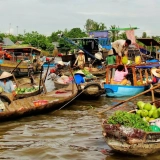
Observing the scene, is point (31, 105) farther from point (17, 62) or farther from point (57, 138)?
point (17, 62)

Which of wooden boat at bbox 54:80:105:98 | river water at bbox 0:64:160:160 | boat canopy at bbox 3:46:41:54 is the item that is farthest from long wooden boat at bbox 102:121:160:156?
boat canopy at bbox 3:46:41:54

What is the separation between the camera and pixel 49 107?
8852 millimetres

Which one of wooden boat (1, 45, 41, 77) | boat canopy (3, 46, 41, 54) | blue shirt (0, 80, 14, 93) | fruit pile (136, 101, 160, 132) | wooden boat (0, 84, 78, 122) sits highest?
boat canopy (3, 46, 41, 54)

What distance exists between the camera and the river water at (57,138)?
5777 millimetres

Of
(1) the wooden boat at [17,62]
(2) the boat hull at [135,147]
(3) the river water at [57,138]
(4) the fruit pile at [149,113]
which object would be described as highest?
(1) the wooden boat at [17,62]

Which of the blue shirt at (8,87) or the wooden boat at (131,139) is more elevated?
the blue shirt at (8,87)

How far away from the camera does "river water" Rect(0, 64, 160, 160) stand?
578cm

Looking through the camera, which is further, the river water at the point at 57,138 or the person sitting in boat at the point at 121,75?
the person sitting in boat at the point at 121,75

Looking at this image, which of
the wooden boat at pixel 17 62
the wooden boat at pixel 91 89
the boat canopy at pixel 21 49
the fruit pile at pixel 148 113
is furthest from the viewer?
the boat canopy at pixel 21 49

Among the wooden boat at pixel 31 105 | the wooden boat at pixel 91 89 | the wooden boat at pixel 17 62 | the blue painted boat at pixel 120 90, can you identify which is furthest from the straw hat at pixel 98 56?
the wooden boat at pixel 31 105

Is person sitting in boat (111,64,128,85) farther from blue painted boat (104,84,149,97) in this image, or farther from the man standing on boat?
the man standing on boat

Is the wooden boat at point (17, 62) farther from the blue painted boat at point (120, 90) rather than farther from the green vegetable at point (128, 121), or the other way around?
the green vegetable at point (128, 121)

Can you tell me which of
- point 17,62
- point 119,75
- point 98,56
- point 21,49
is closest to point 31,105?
point 119,75

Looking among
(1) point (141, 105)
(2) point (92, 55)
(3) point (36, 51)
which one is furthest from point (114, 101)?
(3) point (36, 51)
